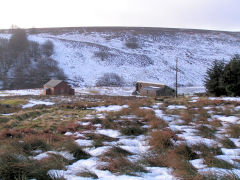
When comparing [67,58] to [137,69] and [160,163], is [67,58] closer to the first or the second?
[137,69]

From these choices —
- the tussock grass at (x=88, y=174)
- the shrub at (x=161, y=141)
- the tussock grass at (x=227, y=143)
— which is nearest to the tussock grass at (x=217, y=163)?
the shrub at (x=161, y=141)

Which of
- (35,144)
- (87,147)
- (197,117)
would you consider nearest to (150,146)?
(87,147)

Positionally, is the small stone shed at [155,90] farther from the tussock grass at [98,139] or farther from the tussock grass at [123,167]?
the tussock grass at [123,167]

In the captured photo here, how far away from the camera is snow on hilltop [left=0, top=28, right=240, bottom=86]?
6669 cm

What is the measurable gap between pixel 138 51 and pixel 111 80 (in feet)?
79.6

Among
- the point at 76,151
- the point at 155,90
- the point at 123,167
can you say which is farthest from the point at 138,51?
the point at 123,167

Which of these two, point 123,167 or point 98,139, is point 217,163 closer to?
point 123,167

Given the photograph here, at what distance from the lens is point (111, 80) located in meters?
62.6

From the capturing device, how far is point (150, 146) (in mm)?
5305

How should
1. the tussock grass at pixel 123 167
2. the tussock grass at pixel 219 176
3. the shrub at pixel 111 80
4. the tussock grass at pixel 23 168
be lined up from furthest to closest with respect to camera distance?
the shrub at pixel 111 80
the tussock grass at pixel 123 167
the tussock grass at pixel 23 168
the tussock grass at pixel 219 176

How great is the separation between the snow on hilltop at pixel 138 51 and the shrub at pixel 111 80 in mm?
1705

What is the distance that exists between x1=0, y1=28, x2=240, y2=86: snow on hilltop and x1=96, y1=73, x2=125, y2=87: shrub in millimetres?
1705

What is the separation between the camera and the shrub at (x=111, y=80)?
60.1 meters

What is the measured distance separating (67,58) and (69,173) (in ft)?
240
